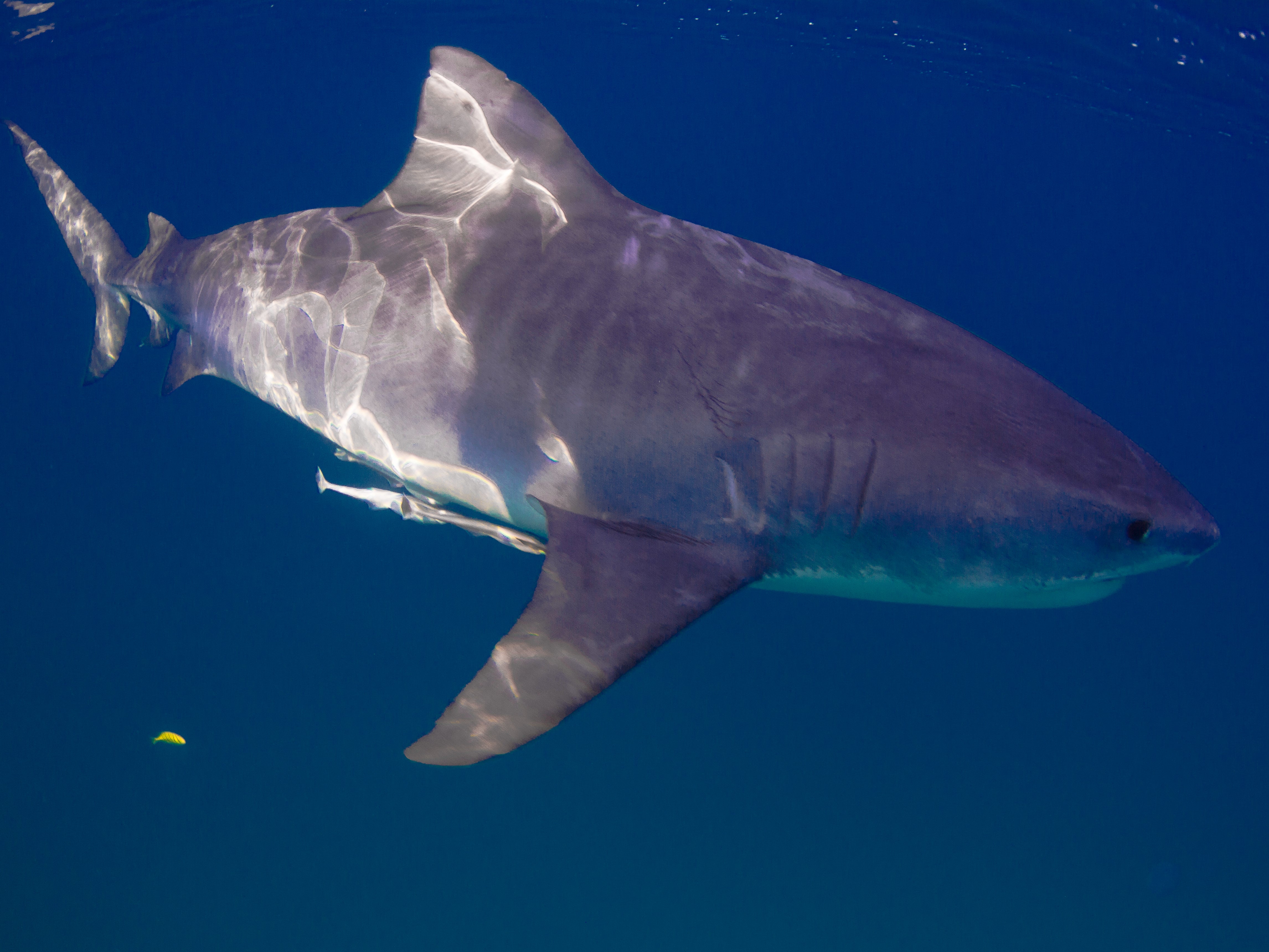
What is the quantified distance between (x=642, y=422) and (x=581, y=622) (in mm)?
914

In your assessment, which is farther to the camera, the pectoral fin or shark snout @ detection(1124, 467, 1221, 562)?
shark snout @ detection(1124, 467, 1221, 562)

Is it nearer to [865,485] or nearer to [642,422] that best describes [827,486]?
[865,485]

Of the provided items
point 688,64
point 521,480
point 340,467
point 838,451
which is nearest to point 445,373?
point 521,480

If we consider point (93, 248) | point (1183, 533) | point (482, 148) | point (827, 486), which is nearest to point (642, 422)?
point (827, 486)

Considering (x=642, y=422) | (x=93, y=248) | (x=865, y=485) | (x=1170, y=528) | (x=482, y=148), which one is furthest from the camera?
(x=93, y=248)

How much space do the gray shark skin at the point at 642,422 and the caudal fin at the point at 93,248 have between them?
3551 mm

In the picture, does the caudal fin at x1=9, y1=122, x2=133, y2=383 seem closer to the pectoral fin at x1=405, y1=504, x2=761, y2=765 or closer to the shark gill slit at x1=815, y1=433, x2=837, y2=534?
the pectoral fin at x1=405, y1=504, x2=761, y2=765

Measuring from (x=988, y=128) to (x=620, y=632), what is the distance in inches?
1763

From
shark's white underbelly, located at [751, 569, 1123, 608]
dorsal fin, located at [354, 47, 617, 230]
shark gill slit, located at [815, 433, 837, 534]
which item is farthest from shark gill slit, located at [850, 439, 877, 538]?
dorsal fin, located at [354, 47, 617, 230]

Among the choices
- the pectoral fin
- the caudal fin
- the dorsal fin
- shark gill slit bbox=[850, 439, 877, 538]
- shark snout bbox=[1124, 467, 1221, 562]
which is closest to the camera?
the pectoral fin

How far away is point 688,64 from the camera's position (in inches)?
1195

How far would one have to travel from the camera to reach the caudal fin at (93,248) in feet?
20.3

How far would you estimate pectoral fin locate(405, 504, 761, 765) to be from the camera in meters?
2.25

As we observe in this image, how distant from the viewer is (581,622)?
97.4 inches
